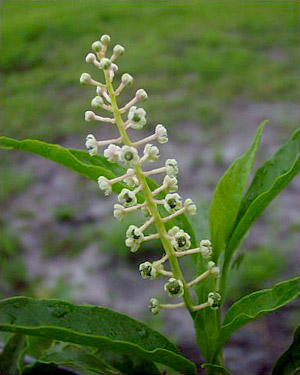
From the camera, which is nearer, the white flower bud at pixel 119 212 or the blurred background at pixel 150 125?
the white flower bud at pixel 119 212

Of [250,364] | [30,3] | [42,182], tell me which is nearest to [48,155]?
[250,364]

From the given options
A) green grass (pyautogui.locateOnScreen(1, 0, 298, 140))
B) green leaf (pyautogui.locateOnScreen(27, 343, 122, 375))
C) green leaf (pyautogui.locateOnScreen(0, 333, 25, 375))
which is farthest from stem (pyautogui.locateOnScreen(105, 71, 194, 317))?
green grass (pyautogui.locateOnScreen(1, 0, 298, 140))

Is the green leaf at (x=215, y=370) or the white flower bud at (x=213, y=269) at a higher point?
the white flower bud at (x=213, y=269)

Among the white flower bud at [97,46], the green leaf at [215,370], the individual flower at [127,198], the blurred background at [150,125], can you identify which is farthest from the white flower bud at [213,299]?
the white flower bud at [97,46]

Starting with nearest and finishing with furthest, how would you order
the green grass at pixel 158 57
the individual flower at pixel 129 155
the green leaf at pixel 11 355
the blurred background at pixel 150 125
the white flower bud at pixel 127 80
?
the individual flower at pixel 129 155, the white flower bud at pixel 127 80, the green leaf at pixel 11 355, the blurred background at pixel 150 125, the green grass at pixel 158 57

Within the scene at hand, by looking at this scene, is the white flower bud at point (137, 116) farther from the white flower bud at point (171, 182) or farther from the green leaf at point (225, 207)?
the green leaf at point (225, 207)

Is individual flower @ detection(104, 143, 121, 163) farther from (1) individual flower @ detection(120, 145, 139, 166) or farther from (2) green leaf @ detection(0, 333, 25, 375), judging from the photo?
(2) green leaf @ detection(0, 333, 25, 375)

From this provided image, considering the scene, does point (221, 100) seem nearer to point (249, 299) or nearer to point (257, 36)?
point (257, 36)

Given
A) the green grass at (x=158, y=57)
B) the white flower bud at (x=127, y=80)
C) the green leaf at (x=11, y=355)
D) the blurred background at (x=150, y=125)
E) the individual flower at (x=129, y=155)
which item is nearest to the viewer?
the individual flower at (x=129, y=155)
